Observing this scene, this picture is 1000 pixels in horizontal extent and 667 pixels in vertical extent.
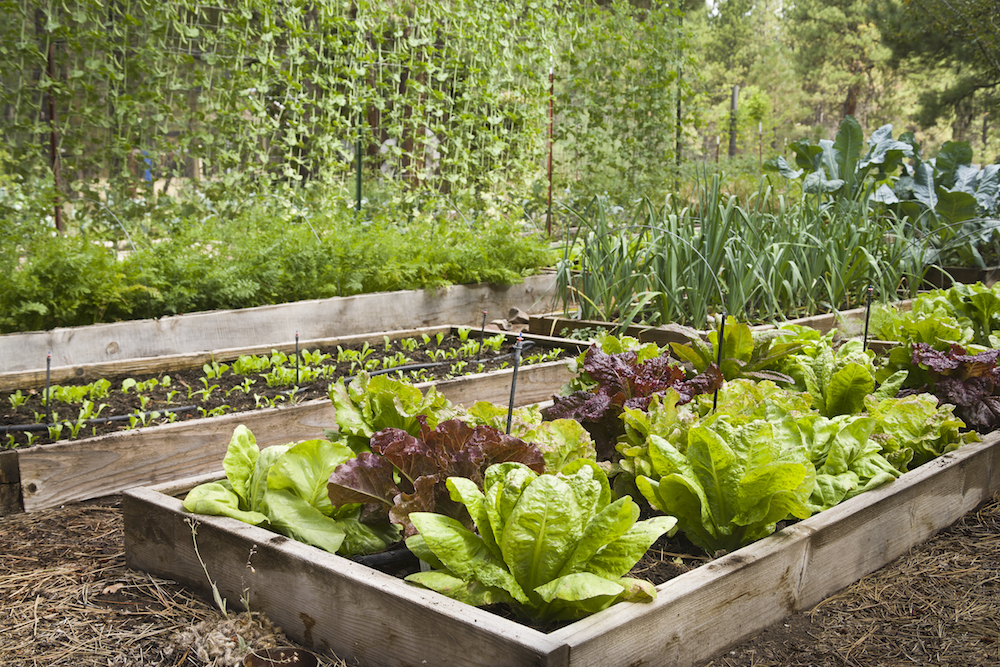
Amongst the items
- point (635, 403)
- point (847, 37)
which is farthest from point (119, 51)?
point (847, 37)

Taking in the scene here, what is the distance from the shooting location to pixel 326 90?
552 centimetres

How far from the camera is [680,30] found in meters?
7.19

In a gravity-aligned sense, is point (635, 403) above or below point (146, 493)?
above

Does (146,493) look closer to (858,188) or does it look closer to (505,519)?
(505,519)

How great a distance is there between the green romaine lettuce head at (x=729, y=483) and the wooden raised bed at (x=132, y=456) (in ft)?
4.41

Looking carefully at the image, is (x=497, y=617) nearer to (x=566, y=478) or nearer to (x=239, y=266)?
(x=566, y=478)

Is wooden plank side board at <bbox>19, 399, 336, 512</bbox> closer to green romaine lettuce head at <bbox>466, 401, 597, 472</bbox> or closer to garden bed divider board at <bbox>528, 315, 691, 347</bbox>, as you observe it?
green romaine lettuce head at <bbox>466, 401, 597, 472</bbox>

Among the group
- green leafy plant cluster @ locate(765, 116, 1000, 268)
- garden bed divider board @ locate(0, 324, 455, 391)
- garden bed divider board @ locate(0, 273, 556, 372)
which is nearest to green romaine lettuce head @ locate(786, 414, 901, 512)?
garden bed divider board @ locate(0, 324, 455, 391)

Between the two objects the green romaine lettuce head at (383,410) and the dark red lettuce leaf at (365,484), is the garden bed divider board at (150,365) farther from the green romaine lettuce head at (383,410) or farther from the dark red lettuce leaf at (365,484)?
the dark red lettuce leaf at (365,484)

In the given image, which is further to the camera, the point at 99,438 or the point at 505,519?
the point at 99,438

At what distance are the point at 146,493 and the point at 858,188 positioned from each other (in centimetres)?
532

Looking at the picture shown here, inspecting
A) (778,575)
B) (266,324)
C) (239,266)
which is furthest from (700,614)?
(239,266)

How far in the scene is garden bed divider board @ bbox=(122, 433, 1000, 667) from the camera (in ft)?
3.90

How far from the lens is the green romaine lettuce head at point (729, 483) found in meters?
1.52
